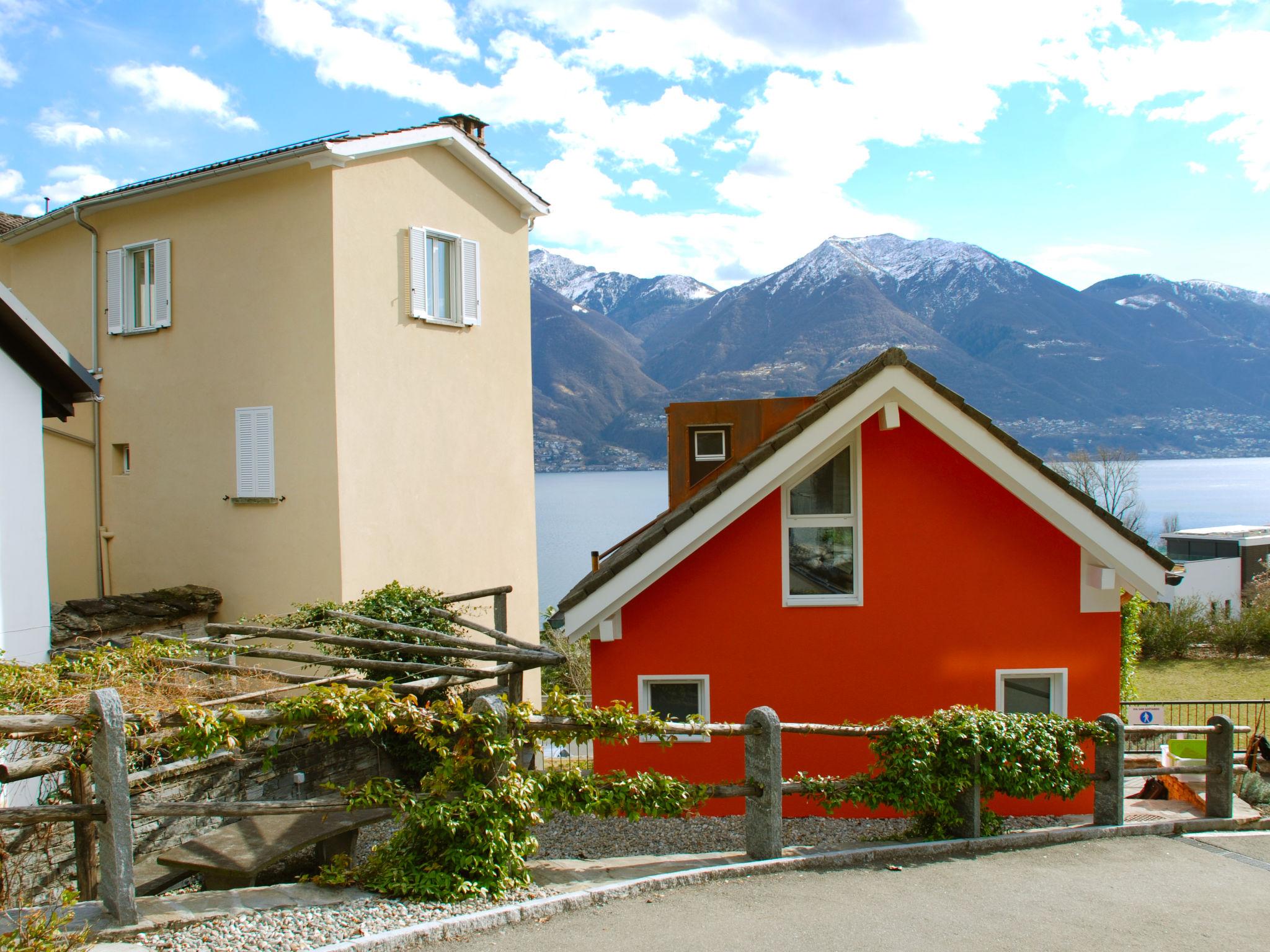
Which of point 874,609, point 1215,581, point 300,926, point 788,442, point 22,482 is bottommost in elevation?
point 1215,581

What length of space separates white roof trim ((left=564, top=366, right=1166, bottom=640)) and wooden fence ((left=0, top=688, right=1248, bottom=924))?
1.88 meters

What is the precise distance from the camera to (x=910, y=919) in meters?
6.21

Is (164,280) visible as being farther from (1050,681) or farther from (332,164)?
(1050,681)

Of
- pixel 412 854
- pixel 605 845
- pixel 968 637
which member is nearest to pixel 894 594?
pixel 968 637

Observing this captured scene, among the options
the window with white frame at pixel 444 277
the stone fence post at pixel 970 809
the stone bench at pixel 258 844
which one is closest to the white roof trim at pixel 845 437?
the stone bench at pixel 258 844

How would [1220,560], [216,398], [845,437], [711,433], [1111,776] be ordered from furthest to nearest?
[1220,560] → [711,433] → [216,398] → [845,437] → [1111,776]

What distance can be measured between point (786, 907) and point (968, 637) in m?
5.15

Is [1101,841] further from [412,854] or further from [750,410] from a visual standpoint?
[750,410]

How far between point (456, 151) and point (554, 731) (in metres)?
14.2

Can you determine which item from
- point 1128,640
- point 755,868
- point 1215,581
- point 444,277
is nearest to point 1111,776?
point 755,868

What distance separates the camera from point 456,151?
18.3 metres

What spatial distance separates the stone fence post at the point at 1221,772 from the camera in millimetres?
9289

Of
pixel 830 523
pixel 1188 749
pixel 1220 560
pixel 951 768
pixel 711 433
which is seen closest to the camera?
pixel 951 768

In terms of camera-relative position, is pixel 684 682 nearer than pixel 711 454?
Yes
